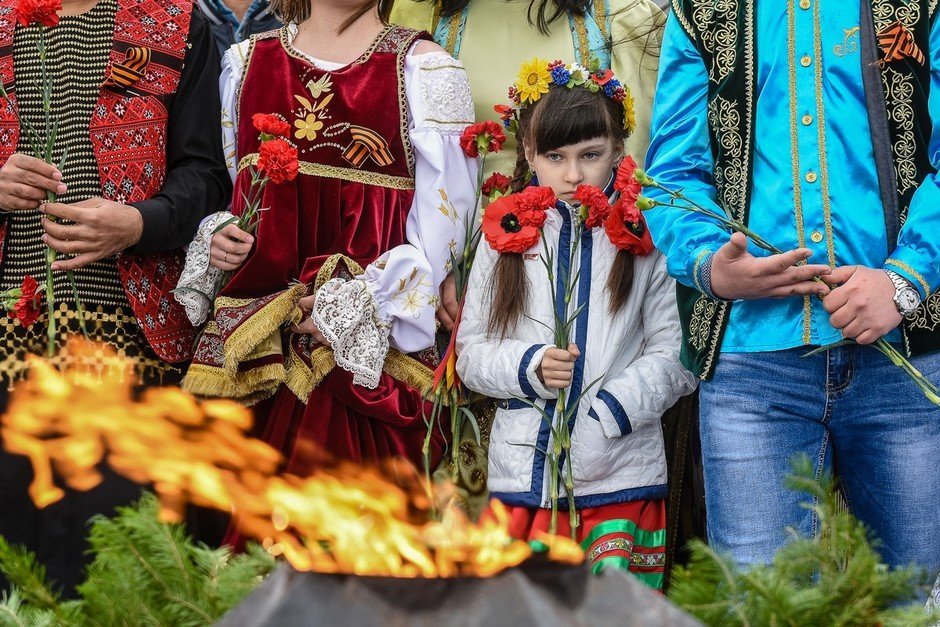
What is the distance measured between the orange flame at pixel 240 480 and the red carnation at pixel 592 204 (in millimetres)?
864

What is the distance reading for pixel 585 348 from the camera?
330cm

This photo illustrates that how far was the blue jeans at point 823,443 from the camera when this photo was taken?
270 centimetres

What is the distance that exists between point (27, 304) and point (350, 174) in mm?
942

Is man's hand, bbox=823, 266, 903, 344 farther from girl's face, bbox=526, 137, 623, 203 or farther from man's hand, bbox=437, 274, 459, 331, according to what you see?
man's hand, bbox=437, 274, 459, 331

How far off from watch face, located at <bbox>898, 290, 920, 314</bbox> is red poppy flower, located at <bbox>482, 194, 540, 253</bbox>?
1.03m

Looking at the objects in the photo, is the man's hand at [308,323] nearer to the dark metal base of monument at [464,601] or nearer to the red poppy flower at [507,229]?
the red poppy flower at [507,229]

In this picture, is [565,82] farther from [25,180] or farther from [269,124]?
[25,180]

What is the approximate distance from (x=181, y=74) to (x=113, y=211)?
0.50m

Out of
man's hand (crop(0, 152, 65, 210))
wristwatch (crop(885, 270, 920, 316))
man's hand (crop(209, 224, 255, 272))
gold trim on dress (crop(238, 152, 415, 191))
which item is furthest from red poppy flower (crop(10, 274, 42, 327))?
wristwatch (crop(885, 270, 920, 316))

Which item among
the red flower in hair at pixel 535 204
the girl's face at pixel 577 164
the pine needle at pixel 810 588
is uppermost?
the girl's face at pixel 577 164

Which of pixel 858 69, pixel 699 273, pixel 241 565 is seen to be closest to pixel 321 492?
pixel 241 565

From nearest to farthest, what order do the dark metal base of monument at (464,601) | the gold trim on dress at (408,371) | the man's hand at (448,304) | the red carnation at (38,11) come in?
the dark metal base of monument at (464,601) < the red carnation at (38,11) < the gold trim on dress at (408,371) < the man's hand at (448,304)

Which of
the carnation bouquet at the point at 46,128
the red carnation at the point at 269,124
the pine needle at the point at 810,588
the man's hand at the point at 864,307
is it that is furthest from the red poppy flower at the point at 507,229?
the pine needle at the point at 810,588

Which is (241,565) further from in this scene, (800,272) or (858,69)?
(858,69)
